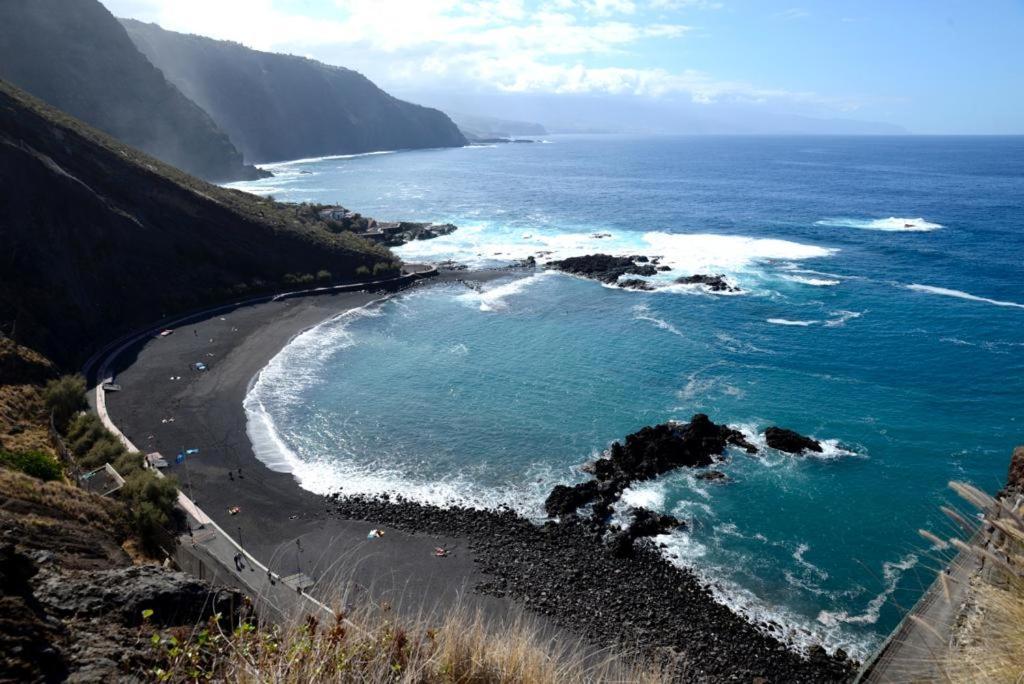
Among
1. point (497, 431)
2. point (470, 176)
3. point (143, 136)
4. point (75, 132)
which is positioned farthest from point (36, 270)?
point (470, 176)

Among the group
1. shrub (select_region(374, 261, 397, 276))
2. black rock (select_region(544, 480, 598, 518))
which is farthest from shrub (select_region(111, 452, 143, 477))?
shrub (select_region(374, 261, 397, 276))

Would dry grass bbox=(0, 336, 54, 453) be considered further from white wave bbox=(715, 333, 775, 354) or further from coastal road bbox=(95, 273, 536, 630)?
white wave bbox=(715, 333, 775, 354)

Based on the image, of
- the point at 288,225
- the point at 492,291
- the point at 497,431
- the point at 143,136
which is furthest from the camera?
the point at 143,136

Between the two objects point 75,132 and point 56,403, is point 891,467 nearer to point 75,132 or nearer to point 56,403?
point 56,403

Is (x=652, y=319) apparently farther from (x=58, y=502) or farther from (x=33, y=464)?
(x=58, y=502)

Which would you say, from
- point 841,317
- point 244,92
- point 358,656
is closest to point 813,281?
point 841,317

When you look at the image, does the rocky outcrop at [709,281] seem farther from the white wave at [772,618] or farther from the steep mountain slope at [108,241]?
the white wave at [772,618]
